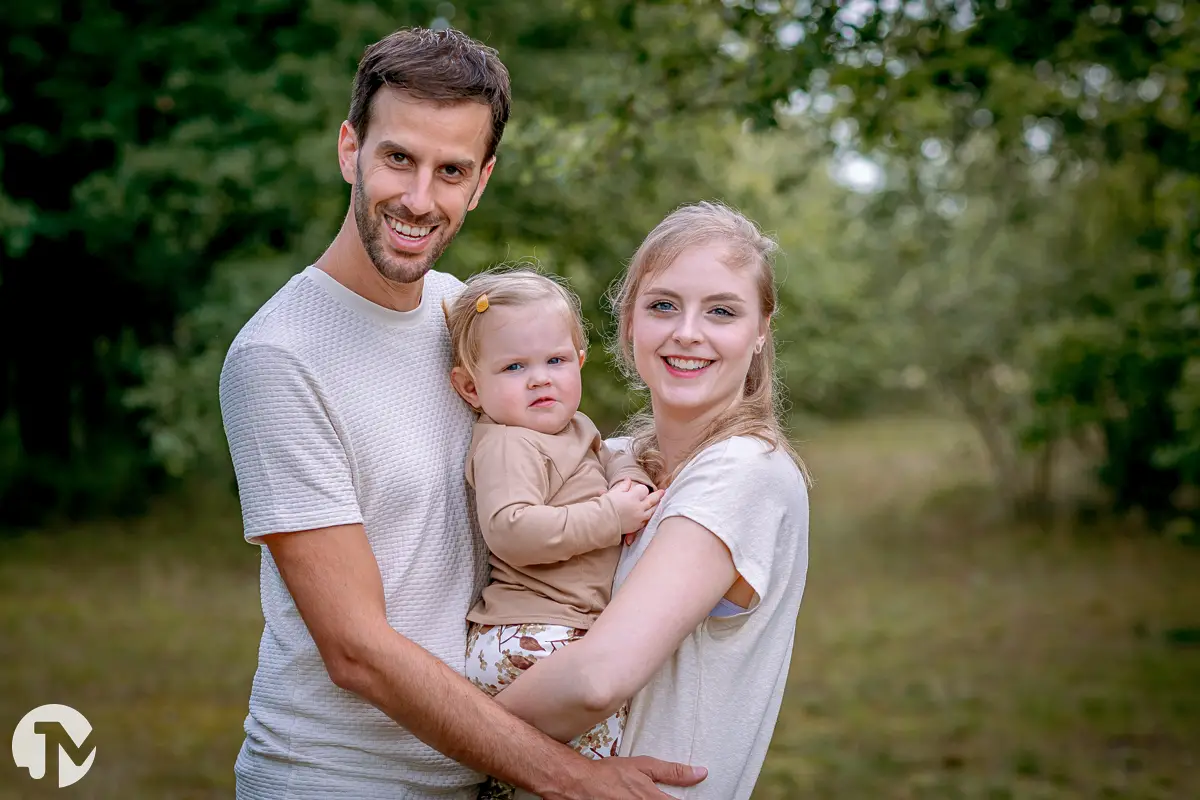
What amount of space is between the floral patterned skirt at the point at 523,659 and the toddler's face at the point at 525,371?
43 cm

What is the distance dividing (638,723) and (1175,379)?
965cm

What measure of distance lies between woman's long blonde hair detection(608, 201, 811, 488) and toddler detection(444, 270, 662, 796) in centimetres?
12

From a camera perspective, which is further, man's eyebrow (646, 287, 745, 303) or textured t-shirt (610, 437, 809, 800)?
man's eyebrow (646, 287, 745, 303)

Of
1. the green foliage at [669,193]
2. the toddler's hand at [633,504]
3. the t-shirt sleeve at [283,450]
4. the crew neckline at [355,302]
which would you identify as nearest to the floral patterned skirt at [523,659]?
the toddler's hand at [633,504]

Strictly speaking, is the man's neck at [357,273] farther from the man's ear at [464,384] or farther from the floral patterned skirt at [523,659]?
the floral patterned skirt at [523,659]

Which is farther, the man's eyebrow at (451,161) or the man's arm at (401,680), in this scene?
the man's eyebrow at (451,161)

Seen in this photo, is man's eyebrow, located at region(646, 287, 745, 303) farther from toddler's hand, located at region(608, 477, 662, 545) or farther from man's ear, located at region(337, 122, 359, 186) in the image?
man's ear, located at region(337, 122, 359, 186)

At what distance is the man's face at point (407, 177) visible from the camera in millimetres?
2461

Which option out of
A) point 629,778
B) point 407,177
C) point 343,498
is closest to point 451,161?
point 407,177

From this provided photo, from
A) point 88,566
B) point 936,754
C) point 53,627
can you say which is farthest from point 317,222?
point 936,754

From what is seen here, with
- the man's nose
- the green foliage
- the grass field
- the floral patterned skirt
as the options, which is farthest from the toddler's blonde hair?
the grass field

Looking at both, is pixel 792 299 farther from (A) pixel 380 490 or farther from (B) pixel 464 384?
(A) pixel 380 490

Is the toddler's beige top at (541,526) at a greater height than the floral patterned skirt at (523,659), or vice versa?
the toddler's beige top at (541,526)

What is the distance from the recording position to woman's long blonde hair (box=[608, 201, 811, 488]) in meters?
2.53
